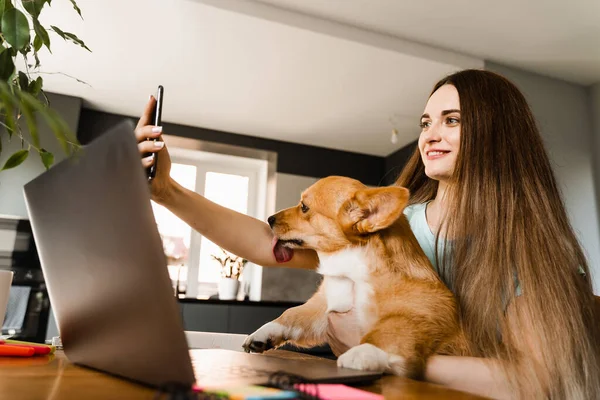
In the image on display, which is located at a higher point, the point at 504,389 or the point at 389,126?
the point at 389,126

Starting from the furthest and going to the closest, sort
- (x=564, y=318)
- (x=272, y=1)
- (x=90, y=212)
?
(x=272, y=1) → (x=564, y=318) → (x=90, y=212)

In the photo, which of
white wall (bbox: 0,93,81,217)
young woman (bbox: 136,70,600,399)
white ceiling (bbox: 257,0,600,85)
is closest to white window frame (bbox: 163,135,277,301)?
white wall (bbox: 0,93,81,217)

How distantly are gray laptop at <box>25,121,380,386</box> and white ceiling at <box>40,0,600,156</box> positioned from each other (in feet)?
8.17

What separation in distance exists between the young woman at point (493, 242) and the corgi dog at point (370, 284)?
0.06 meters

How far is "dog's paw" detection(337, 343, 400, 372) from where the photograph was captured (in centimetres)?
69

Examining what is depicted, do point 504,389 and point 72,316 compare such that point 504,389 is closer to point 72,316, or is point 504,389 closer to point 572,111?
point 72,316

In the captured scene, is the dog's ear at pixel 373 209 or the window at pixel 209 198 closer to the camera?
the dog's ear at pixel 373 209

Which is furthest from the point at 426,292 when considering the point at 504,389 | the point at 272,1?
the point at 272,1

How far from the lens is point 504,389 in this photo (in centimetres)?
79

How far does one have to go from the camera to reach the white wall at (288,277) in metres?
4.55

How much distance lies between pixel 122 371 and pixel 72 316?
140mm

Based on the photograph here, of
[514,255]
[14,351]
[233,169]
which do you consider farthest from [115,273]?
[233,169]

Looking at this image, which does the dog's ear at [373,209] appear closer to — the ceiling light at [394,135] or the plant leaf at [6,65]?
the plant leaf at [6,65]

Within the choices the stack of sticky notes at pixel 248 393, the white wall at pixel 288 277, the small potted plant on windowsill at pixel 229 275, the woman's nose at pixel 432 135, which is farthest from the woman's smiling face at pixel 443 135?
the white wall at pixel 288 277
